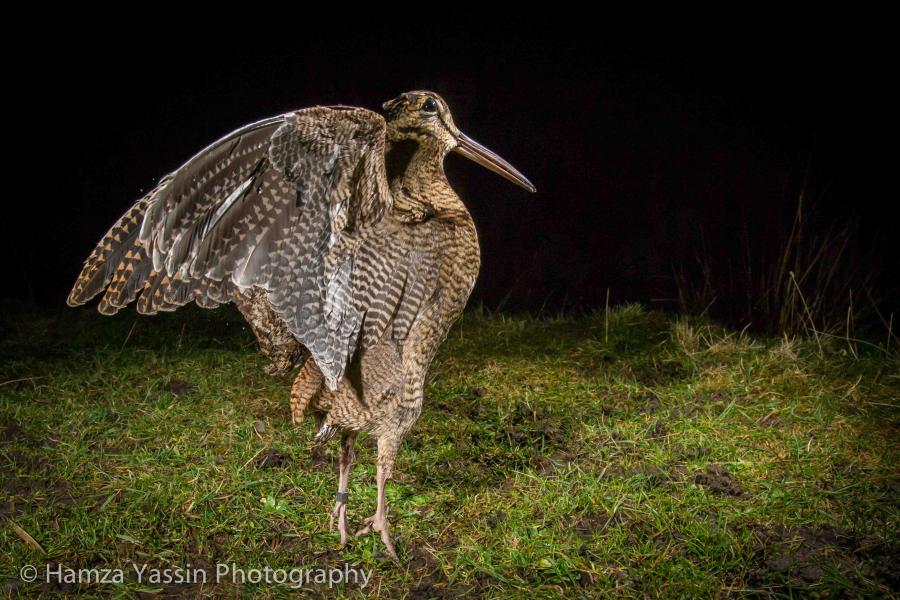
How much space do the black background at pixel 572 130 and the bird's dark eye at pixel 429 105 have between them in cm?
219

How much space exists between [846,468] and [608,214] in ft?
7.53

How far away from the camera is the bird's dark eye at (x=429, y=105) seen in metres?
2.32

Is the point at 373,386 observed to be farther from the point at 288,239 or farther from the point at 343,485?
the point at 288,239

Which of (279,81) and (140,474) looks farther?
(279,81)

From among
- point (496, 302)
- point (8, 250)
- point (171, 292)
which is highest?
point (171, 292)

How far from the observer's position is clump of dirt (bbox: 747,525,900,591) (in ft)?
7.02

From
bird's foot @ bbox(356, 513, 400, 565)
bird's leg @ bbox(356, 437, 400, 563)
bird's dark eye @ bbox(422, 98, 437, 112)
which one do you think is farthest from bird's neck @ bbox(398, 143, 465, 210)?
bird's foot @ bbox(356, 513, 400, 565)

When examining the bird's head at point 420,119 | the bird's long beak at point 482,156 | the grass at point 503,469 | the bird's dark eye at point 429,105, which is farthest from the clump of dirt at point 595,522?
the bird's dark eye at point 429,105

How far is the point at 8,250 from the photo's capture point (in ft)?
16.3

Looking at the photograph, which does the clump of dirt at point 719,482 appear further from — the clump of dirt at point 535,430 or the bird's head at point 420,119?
the bird's head at point 420,119

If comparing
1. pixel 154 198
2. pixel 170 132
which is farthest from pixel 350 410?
pixel 170 132

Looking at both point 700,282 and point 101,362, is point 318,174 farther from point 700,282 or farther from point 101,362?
point 700,282

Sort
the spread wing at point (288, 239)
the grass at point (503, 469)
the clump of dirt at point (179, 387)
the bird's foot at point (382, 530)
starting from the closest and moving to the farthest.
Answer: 1. the spread wing at point (288, 239)
2. the grass at point (503, 469)
3. the bird's foot at point (382, 530)
4. the clump of dirt at point (179, 387)

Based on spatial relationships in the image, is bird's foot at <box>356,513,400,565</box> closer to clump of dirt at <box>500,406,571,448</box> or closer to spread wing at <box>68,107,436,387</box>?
spread wing at <box>68,107,436,387</box>
